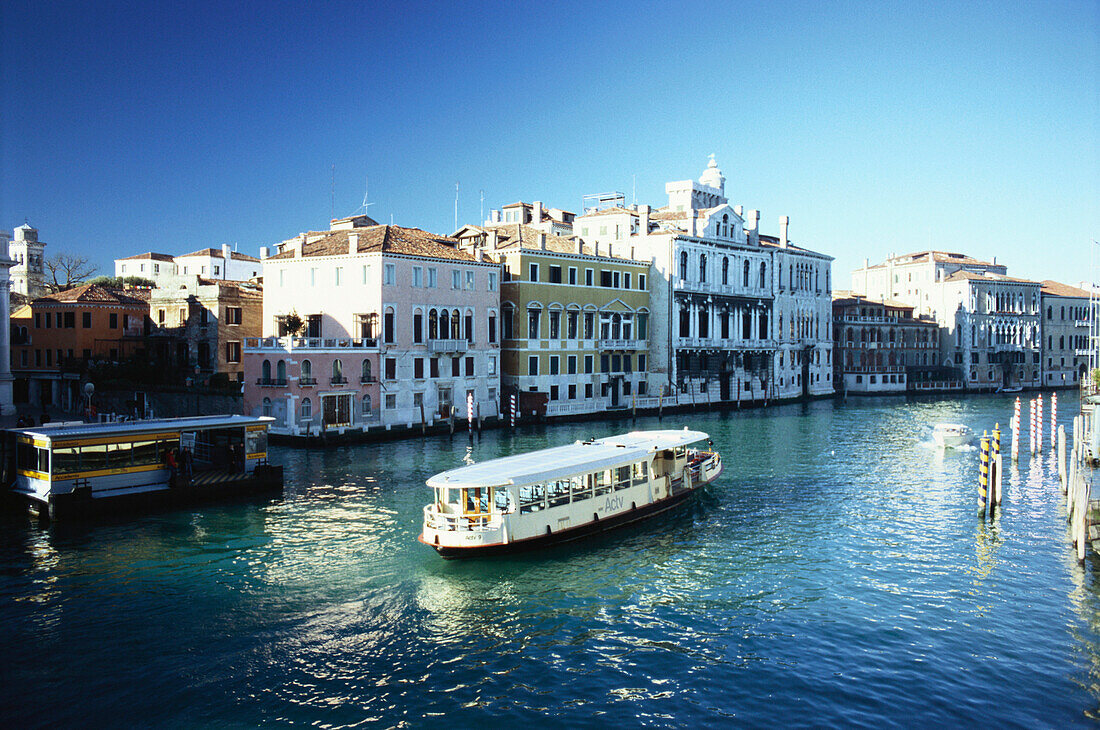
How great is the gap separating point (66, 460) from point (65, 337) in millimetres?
25297

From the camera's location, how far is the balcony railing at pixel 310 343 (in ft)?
107

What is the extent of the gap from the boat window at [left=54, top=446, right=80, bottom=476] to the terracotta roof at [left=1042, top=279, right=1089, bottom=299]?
7961cm

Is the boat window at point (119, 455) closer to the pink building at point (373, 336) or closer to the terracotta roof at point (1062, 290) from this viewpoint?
the pink building at point (373, 336)

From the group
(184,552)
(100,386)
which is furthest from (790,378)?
(184,552)

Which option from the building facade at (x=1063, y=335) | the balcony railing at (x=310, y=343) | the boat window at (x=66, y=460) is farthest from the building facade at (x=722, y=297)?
the boat window at (x=66, y=460)

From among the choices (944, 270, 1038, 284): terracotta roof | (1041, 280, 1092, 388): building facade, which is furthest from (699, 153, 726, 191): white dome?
(1041, 280, 1092, 388): building facade

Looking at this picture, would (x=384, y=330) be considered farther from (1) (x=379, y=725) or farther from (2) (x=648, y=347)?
(1) (x=379, y=725)

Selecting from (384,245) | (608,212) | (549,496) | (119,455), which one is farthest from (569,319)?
(549,496)

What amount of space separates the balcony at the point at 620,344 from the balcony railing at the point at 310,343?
1450 centimetres

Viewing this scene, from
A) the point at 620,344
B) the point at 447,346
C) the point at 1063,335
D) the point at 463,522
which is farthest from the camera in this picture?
the point at 1063,335

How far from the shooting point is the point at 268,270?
38406 mm

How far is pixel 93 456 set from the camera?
20.8 m

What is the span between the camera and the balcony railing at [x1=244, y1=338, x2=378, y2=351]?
107ft

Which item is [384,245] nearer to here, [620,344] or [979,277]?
[620,344]
